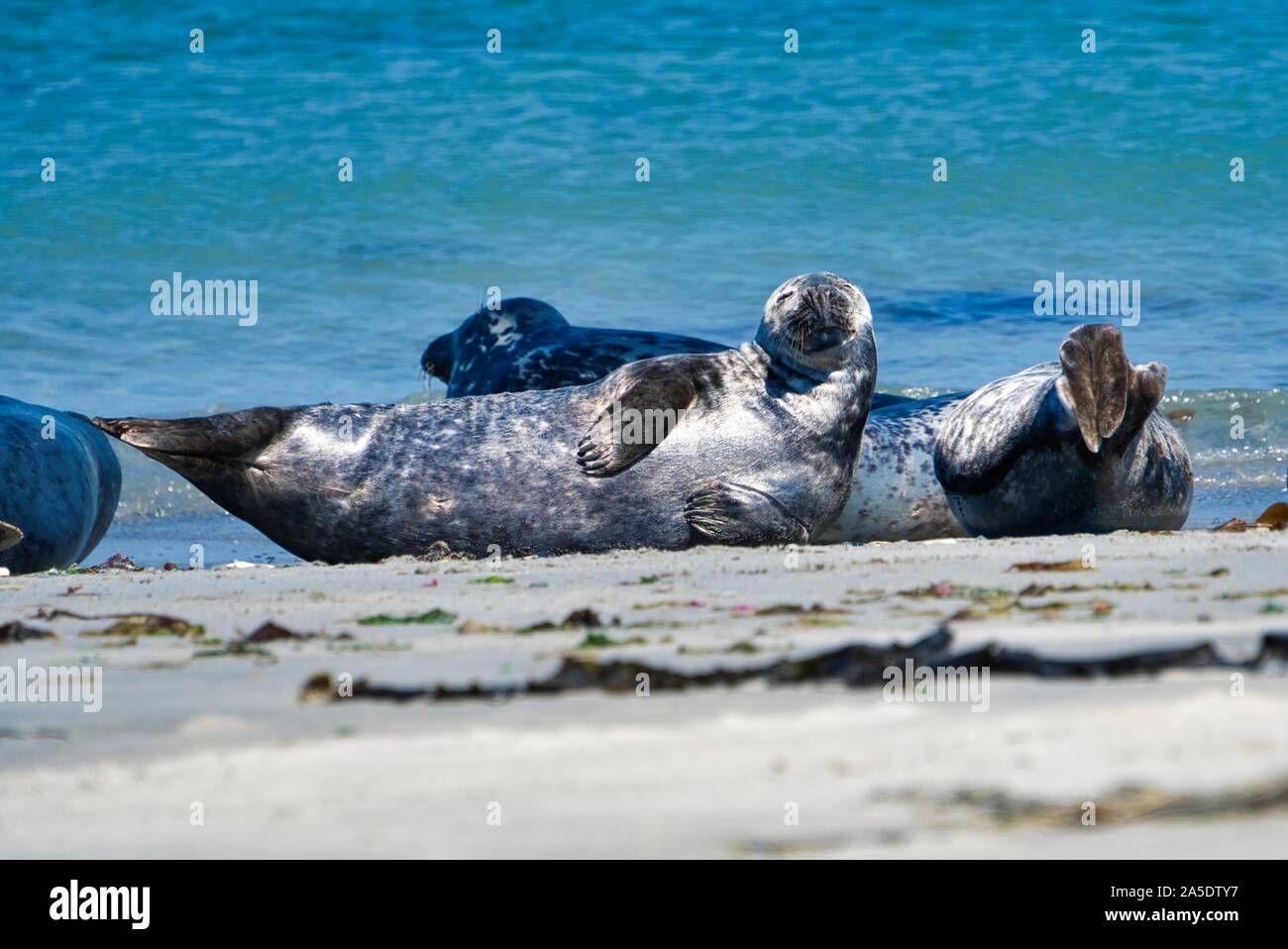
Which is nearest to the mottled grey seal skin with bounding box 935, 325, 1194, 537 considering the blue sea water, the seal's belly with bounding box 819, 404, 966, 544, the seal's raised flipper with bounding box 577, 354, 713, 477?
the seal's belly with bounding box 819, 404, 966, 544

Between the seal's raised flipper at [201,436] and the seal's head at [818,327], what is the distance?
5.84 ft

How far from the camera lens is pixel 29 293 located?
17.5m

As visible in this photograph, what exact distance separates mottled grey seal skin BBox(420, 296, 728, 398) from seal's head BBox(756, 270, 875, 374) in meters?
1.82

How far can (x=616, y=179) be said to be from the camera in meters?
19.9

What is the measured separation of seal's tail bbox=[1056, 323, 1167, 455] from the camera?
5684 millimetres

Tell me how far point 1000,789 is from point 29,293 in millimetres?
16851

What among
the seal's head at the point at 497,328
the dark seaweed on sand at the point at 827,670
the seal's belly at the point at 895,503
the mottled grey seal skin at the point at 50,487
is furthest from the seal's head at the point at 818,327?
the dark seaweed on sand at the point at 827,670

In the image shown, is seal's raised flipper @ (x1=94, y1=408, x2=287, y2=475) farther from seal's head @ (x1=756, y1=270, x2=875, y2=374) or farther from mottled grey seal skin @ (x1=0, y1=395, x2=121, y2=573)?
seal's head @ (x1=756, y1=270, x2=875, y2=374)

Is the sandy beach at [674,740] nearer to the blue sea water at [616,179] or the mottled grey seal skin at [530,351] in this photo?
the mottled grey seal skin at [530,351]

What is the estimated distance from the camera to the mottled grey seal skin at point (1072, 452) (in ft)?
18.9

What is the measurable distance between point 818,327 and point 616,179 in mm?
14071

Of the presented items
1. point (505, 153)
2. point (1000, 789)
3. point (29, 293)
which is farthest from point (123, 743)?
point (505, 153)

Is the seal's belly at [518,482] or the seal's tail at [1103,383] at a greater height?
the seal's tail at [1103,383]
